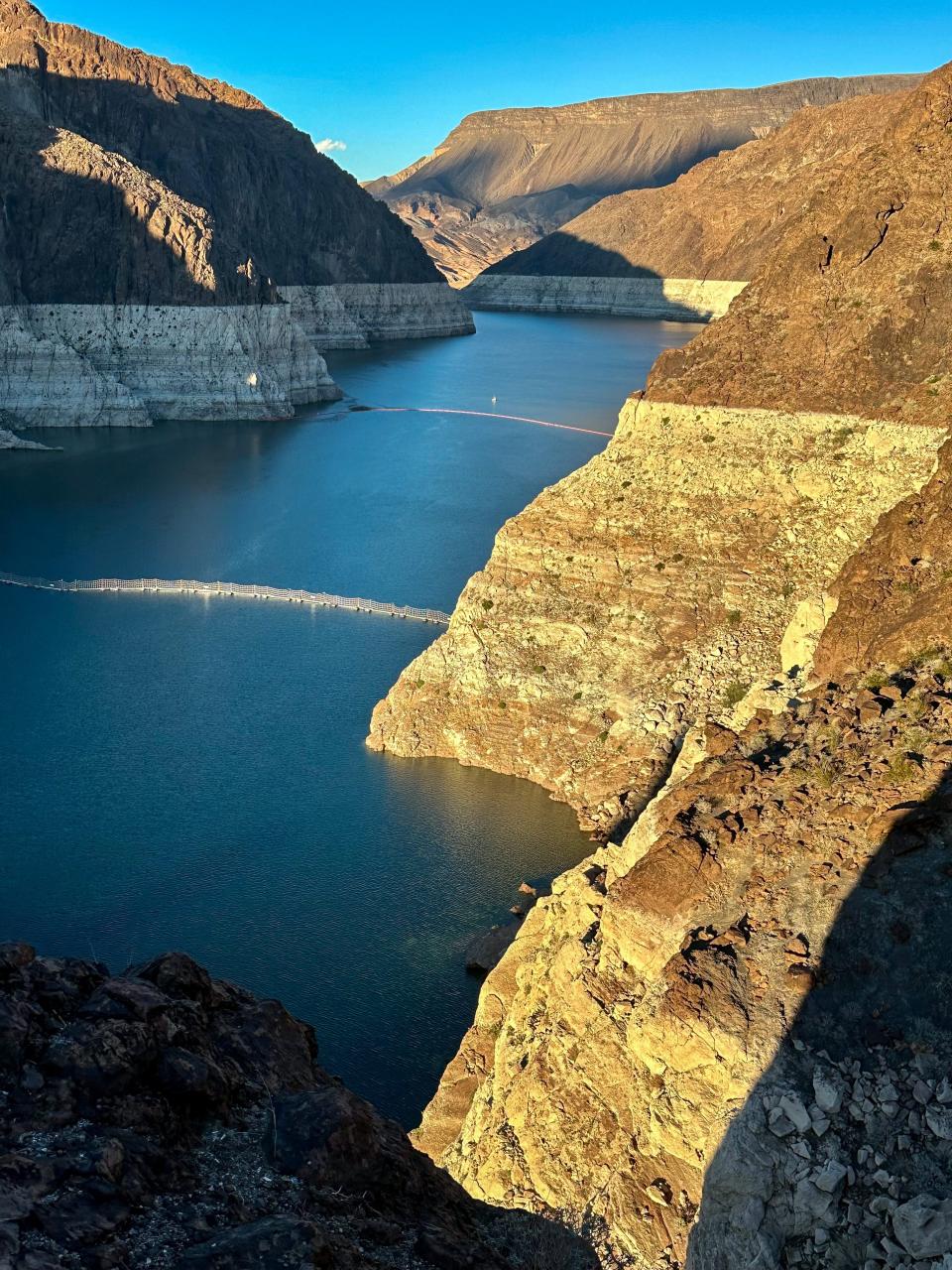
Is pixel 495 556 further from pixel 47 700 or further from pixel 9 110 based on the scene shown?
pixel 9 110

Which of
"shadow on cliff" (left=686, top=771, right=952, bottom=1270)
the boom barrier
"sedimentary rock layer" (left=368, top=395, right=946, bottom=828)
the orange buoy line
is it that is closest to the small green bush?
"sedimentary rock layer" (left=368, top=395, right=946, bottom=828)

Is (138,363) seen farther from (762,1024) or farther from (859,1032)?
(859,1032)

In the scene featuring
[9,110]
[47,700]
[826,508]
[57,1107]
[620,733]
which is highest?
[9,110]

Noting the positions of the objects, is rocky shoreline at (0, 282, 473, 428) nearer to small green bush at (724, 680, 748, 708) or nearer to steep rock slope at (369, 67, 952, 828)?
steep rock slope at (369, 67, 952, 828)

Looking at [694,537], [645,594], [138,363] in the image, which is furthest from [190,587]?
[138,363]

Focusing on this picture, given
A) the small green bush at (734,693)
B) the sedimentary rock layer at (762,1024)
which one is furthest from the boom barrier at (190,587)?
the sedimentary rock layer at (762,1024)

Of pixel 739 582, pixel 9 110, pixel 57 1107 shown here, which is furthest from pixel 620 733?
pixel 9 110
